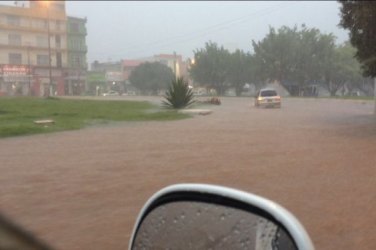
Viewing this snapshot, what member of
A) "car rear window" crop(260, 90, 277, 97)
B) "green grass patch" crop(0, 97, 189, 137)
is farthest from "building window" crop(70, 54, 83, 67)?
Answer: "car rear window" crop(260, 90, 277, 97)

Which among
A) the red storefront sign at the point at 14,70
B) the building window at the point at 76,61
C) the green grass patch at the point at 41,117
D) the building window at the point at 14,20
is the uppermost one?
the building window at the point at 14,20

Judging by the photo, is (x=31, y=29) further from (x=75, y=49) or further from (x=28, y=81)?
(x=75, y=49)

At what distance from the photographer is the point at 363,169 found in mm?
9547

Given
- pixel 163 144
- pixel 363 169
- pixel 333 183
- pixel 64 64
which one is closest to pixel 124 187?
pixel 333 183

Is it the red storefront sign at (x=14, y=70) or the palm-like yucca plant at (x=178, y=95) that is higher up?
the red storefront sign at (x=14, y=70)

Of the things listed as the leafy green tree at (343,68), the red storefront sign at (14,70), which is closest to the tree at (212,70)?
the leafy green tree at (343,68)

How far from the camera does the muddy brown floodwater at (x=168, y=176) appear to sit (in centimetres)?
550

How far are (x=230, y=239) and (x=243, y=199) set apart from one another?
0.19m

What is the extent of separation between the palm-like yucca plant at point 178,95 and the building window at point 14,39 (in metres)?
9.29

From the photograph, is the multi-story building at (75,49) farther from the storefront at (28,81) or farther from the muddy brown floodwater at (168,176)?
the muddy brown floodwater at (168,176)

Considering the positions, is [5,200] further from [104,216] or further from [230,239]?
[230,239]

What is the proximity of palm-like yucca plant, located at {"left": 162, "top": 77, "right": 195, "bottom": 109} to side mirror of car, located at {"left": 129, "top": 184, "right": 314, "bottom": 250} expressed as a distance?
31.1 m

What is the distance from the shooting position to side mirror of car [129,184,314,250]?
1.36 metres

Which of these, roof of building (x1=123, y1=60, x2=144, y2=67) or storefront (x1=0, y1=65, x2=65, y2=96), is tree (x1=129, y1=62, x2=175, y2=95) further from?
roof of building (x1=123, y1=60, x2=144, y2=67)
